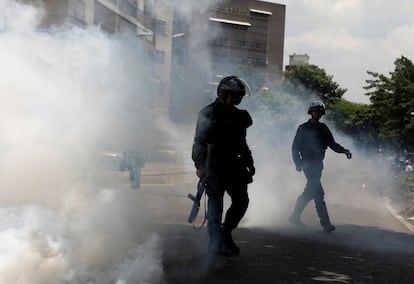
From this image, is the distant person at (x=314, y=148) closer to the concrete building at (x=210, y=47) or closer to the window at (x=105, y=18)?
the concrete building at (x=210, y=47)

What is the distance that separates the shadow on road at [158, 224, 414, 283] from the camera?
227 inches

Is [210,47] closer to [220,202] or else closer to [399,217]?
[220,202]

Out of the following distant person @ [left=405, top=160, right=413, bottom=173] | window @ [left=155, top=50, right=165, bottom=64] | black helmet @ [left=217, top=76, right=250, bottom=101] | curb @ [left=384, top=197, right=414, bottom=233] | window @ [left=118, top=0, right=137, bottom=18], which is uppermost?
window @ [left=118, top=0, right=137, bottom=18]

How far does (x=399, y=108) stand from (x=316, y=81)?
2087 centimetres

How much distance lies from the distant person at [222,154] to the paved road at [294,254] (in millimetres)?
343

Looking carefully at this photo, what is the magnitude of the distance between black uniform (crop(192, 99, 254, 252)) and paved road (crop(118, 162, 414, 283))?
52 cm

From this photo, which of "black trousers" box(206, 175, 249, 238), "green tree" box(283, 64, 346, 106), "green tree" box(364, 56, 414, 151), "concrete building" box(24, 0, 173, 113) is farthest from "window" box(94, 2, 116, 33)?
"green tree" box(283, 64, 346, 106)

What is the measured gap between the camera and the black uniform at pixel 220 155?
6.34m

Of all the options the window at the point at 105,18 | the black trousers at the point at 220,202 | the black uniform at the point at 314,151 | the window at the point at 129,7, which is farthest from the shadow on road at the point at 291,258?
the window at the point at 129,7

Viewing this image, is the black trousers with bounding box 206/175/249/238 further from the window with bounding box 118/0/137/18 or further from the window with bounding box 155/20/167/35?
the window with bounding box 155/20/167/35

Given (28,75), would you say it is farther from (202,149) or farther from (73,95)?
(202,149)

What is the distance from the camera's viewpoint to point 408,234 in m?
9.47

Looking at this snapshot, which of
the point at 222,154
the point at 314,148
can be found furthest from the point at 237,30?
the point at 222,154

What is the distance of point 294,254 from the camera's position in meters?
6.97
